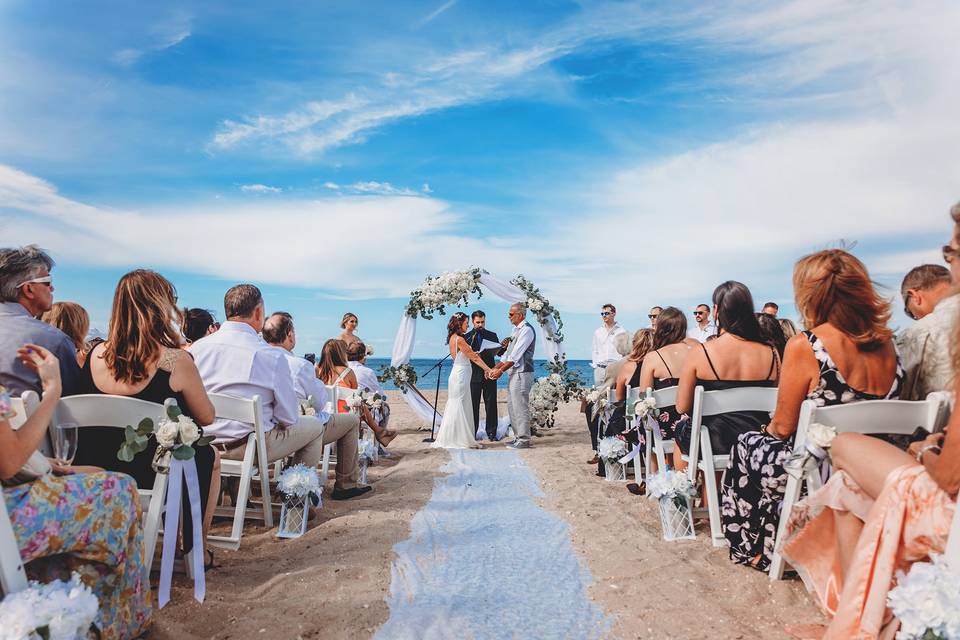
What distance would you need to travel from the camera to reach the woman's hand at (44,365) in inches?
104

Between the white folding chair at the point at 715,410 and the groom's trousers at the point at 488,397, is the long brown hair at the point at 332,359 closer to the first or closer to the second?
the groom's trousers at the point at 488,397

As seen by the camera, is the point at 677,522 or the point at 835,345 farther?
the point at 677,522

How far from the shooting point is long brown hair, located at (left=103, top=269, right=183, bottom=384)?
11.8 feet

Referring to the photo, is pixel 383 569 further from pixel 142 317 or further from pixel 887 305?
pixel 887 305

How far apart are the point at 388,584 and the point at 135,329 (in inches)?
79.0

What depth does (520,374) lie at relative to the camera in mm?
10289

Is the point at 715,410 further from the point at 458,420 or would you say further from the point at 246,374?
the point at 458,420

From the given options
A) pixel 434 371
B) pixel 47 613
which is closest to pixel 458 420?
pixel 47 613

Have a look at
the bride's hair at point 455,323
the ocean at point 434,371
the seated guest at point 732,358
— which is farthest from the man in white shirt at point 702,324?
the ocean at point 434,371

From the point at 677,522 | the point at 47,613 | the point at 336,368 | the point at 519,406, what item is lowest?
the point at 677,522

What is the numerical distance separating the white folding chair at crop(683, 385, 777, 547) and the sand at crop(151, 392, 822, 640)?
27 centimetres

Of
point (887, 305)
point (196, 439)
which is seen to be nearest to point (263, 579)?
point (196, 439)

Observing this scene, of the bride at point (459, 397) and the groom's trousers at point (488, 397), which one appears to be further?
the groom's trousers at point (488, 397)

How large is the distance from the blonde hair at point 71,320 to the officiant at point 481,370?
6525 mm
